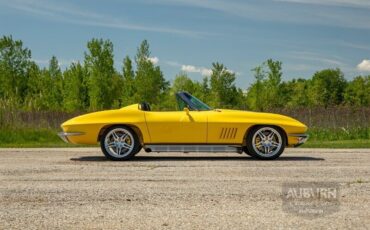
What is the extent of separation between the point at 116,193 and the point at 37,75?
5816 cm

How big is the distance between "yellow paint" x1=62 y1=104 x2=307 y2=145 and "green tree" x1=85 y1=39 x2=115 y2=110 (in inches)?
1646

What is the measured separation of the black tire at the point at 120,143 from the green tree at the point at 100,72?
41808 millimetres

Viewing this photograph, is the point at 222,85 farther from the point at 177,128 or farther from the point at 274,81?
Result: the point at 177,128

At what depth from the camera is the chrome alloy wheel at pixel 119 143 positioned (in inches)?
425

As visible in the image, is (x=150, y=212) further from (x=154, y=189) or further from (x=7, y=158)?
(x=7, y=158)

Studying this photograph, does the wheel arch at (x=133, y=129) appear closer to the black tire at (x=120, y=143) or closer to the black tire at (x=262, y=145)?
the black tire at (x=120, y=143)

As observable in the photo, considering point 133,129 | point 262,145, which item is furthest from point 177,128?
point 262,145

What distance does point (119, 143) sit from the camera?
1081cm

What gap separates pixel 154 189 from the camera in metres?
6.88

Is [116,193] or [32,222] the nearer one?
[32,222]

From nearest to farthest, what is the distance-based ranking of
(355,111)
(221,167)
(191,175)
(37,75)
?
(191,175), (221,167), (355,111), (37,75)

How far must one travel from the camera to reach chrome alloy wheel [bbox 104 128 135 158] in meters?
10.8

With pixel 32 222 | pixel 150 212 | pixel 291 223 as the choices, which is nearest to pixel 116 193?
pixel 150 212

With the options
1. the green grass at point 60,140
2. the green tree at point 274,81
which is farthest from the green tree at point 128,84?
the green grass at point 60,140
